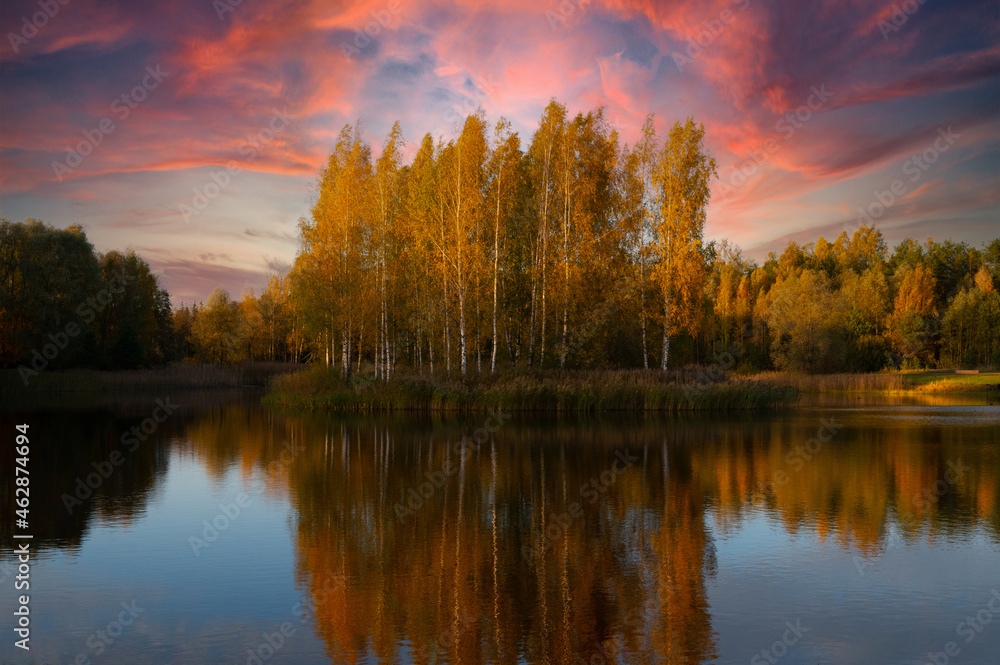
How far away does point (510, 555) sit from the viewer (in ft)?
29.9

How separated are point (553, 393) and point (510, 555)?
2310cm

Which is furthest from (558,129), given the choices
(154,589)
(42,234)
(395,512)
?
(42,234)

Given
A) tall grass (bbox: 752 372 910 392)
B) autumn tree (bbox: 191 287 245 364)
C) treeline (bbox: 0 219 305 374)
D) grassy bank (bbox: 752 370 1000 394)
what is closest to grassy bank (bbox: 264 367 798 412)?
treeline (bbox: 0 219 305 374)

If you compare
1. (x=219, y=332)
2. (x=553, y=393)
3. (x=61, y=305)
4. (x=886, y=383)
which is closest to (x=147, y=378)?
(x=61, y=305)

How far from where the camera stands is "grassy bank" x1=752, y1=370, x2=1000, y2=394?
53.1 m

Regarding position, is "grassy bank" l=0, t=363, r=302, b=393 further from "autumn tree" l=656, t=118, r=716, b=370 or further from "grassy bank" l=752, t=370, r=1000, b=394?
"grassy bank" l=752, t=370, r=1000, b=394

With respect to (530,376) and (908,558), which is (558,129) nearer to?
(530,376)

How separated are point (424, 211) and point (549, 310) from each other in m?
8.03

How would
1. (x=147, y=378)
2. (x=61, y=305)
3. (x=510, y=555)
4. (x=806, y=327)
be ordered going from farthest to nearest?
1. (x=806, y=327)
2. (x=147, y=378)
3. (x=61, y=305)
4. (x=510, y=555)

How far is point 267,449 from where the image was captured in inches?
797

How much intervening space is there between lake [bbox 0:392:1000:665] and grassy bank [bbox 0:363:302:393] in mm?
→ 36649

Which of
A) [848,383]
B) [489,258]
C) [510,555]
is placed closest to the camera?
[510,555]

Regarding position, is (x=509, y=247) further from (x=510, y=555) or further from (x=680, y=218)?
(x=510, y=555)

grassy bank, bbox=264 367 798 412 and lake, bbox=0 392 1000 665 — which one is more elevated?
grassy bank, bbox=264 367 798 412
